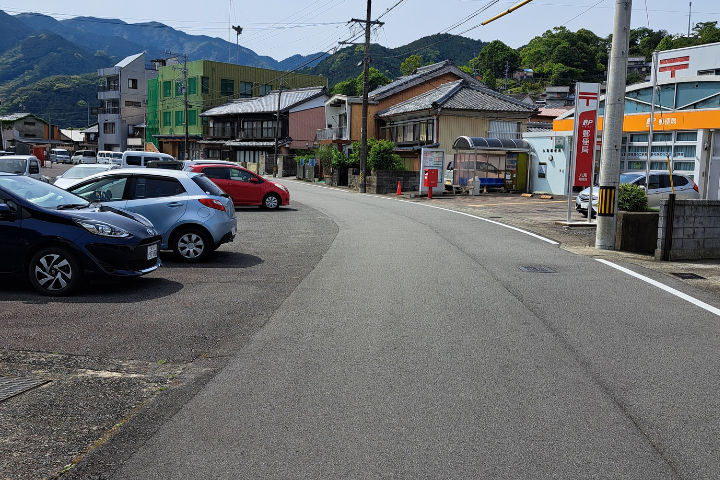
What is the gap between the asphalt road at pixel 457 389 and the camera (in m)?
3.73

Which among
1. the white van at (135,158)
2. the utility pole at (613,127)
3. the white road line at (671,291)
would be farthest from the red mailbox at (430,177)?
the white road line at (671,291)

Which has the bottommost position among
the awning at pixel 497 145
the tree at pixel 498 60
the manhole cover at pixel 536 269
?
the manhole cover at pixel 536 269

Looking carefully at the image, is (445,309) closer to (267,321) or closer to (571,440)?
(267,321)

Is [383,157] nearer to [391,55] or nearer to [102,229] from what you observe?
[102,229]

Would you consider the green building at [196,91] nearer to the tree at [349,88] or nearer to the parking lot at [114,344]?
the tree at [349,88]

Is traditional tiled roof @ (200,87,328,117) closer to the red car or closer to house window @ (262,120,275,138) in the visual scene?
house window @ (262,120,275,138)

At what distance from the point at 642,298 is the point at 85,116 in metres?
137

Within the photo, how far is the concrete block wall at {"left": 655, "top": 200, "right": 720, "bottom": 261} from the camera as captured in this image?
12.5m

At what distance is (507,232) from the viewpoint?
17.0m

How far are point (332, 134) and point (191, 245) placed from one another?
45.4m

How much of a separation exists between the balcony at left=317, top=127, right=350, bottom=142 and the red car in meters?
30.6

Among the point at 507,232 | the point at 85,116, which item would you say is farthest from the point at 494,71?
the point at 507,232

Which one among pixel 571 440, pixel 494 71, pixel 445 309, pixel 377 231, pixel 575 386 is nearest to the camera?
pixel 571 440

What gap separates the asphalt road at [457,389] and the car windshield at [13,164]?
19323mm
